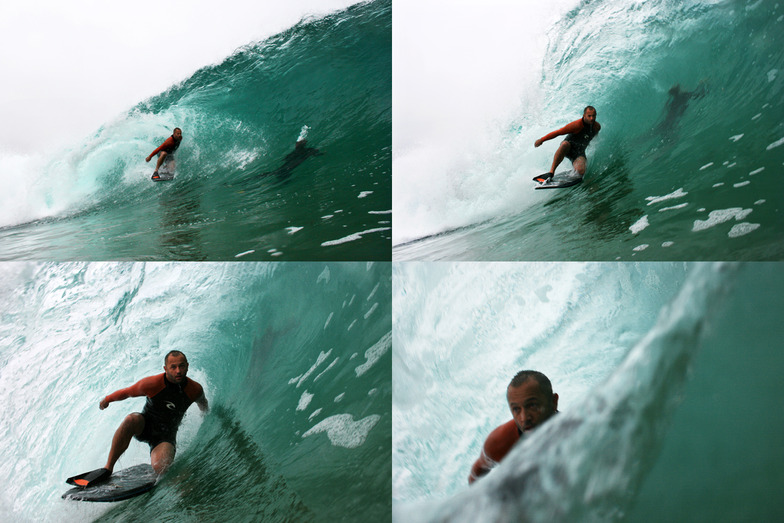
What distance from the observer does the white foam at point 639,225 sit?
235 centimetres

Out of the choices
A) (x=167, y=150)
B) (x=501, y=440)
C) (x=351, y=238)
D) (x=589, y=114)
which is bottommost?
(x=501, y=440)

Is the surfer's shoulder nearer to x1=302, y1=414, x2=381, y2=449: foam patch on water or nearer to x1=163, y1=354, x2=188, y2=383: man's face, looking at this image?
x1=302, y1=414, x2=381, y2=449: foam patch on water

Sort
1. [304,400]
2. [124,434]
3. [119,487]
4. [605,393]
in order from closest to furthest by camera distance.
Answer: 1. [119,487]
2. [124,434]
3. [605,393]
4. [304,400]

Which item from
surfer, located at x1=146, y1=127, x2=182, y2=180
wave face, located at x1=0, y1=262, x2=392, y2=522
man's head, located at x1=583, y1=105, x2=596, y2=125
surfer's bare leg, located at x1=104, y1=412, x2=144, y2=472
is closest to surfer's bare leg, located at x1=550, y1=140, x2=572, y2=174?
man's head, located at x1=583, y1=105, x2=596, y2=125

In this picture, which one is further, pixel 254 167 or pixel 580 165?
pixel 254 167

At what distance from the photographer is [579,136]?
7.81ft

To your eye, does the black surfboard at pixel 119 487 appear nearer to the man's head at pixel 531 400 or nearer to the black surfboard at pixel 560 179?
the man's head at pixel 531 400

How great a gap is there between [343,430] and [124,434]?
1016 millimetres

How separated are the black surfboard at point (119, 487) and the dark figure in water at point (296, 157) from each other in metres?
1.52

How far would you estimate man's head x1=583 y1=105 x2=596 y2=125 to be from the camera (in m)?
2.37

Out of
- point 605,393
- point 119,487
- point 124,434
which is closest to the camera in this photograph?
point 119,487

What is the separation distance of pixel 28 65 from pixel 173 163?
779 mm

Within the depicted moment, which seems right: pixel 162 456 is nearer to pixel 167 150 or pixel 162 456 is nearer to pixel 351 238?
pixel 351 238

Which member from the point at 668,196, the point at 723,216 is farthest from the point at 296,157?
the point at 723,216
